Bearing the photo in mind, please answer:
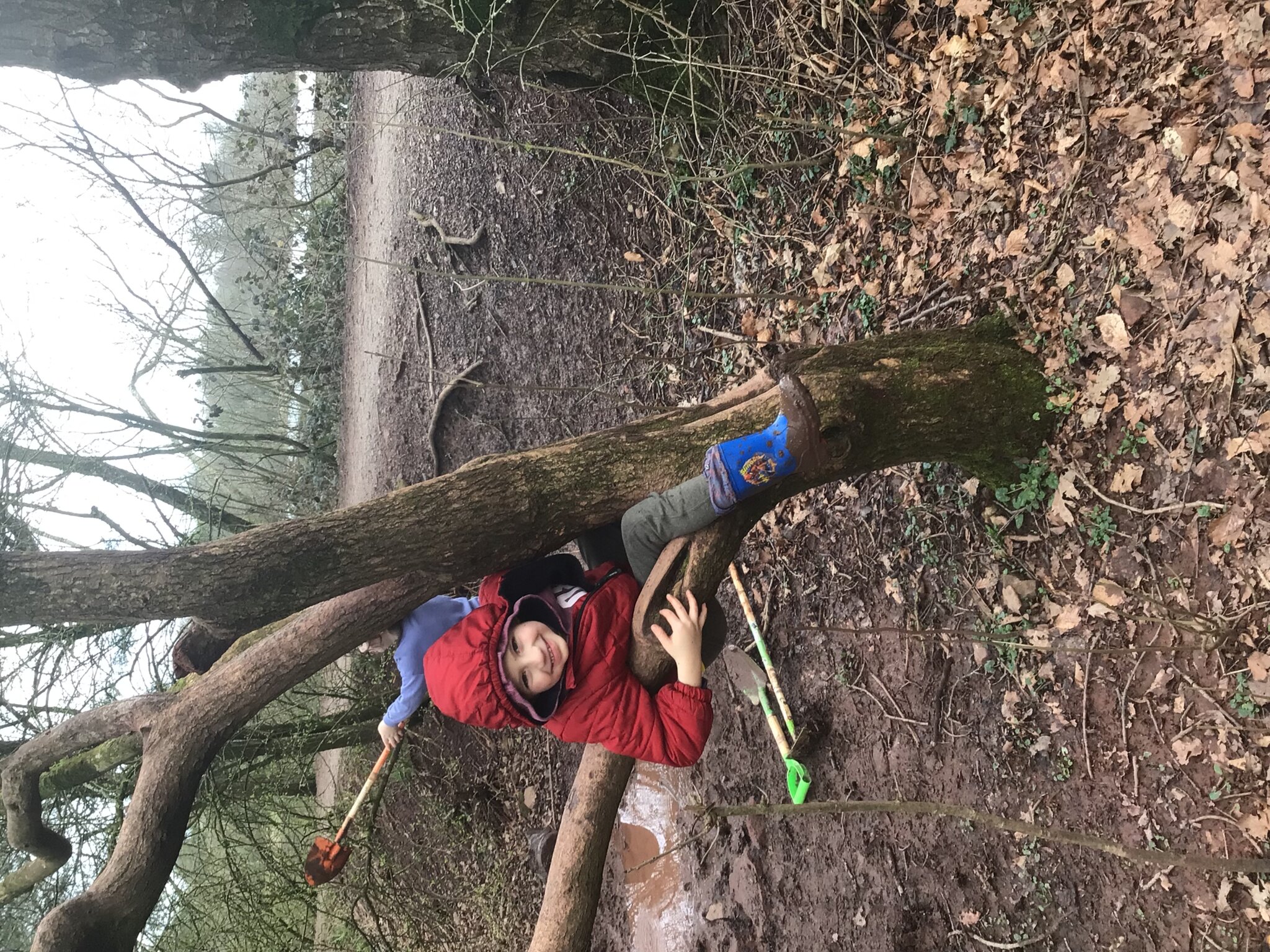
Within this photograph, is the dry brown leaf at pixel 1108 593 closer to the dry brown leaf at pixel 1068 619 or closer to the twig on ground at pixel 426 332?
the dry brown leaf at pixel 1068 619

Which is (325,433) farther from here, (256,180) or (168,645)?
(168,645)

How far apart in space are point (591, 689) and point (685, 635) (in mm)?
412

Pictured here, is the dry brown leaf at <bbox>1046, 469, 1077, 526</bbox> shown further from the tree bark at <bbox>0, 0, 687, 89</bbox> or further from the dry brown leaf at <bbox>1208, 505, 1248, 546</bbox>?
the tree bark at <bbox>0, 0, 687, 89</bbox>

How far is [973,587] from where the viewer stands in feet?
10.7

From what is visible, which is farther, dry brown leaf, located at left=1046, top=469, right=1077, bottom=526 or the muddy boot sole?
dry brown leaf, located at left=1046, top=469, right=1077, bottom=526

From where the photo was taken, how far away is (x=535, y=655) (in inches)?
101

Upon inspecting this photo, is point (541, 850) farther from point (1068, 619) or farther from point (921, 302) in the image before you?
point (921, 302)

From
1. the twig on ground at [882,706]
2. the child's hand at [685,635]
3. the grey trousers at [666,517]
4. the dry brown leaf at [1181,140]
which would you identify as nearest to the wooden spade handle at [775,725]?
the twig on ground at [882,706]

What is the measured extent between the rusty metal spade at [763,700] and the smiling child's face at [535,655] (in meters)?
1.79

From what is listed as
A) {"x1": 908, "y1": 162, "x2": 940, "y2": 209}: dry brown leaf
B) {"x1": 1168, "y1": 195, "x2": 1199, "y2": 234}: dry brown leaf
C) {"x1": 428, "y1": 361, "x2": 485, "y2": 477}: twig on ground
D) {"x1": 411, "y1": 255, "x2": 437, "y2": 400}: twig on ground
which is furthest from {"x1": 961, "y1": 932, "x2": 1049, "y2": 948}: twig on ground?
{"x1": 411, "y1": 255, "x2": 437, "y2": 400}: twig on ground

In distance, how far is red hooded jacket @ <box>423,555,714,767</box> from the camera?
2.60 m

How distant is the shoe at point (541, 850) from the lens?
5.20m

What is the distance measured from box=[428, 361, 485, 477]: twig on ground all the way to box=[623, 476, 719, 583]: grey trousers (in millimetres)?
3968

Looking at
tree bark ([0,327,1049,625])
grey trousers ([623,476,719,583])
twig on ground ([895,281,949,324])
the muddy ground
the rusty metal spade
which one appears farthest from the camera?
the rusty metal spade
